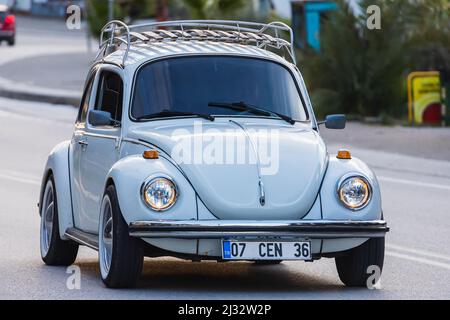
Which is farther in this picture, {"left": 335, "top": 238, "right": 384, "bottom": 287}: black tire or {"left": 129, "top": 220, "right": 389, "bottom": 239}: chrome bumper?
{"left": 335, "top": 238, "right": 384, "bottom": 287}: black tire

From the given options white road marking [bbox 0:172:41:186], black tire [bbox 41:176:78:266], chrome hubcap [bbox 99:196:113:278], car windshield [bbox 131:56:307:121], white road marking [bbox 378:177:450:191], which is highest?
car windshield [bbox 131:56:307:121]

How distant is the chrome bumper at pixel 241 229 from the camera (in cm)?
895

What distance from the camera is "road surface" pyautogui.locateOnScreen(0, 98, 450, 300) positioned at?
9.40 meters

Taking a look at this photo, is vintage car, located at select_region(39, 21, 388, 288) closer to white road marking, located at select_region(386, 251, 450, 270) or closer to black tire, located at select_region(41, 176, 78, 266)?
black tire, located at select_region(41, 176, 78, 266)

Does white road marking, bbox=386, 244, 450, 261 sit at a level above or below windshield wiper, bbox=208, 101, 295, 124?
below

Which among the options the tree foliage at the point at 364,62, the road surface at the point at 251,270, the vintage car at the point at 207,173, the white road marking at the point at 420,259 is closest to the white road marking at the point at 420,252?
the road surface at the point at 251,270

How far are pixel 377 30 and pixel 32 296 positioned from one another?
1956 centimetres

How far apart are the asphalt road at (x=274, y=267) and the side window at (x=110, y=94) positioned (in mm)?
1161

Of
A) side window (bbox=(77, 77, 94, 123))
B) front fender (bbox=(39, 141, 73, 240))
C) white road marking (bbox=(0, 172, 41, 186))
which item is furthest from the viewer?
white road marking (bbox=(0, 172, 41, 186))

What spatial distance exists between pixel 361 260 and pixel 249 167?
962 millimetres

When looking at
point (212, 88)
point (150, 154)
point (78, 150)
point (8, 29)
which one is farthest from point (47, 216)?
point (8, 29)

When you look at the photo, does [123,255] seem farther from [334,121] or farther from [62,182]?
[334,121]

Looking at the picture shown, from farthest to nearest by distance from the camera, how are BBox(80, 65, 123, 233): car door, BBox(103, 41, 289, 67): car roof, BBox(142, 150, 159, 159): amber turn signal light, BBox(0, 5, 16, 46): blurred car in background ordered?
BBox(0, 5, 16, 46): blurred car in background
BBox(103, 41, 289, 67): car roof
BBox(80, 65, 123, 233): car door
BBox(142, 150, 159, 159): amber turn signal light

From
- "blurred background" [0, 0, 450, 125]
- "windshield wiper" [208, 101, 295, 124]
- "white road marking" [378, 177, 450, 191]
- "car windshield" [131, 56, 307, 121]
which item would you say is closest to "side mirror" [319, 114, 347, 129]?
"car windshield" [131, 56, 307, 121]
